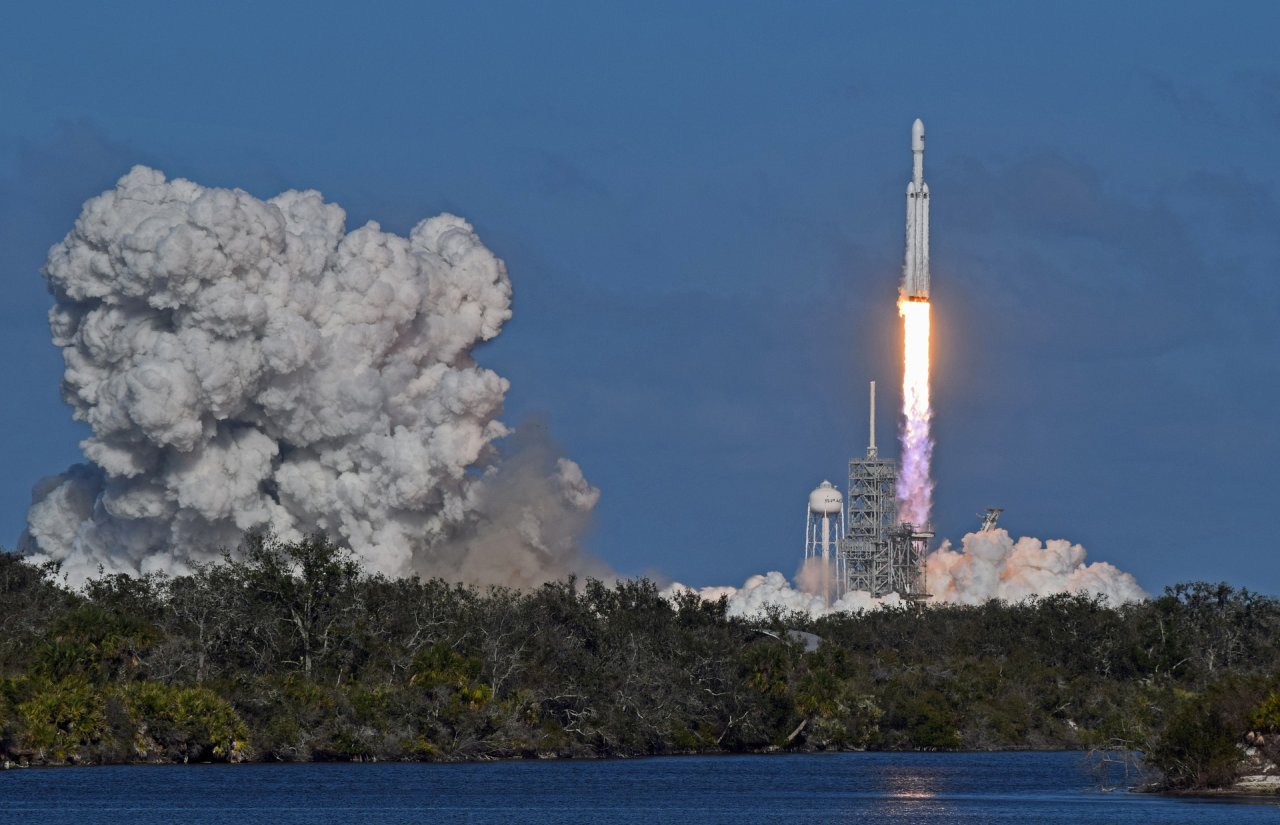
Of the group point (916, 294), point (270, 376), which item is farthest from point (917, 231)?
point (270, 376)

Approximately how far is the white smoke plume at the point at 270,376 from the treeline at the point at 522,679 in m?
3.80

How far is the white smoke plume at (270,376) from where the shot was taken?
322 feet

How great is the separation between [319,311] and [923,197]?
26027 millimetres

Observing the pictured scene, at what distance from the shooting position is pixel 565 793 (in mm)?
68750

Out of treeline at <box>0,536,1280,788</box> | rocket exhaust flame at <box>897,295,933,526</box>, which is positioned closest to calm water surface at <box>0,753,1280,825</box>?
treeline at <box>0,536,1280,788</box>

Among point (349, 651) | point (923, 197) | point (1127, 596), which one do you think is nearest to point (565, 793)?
point (349, 651)

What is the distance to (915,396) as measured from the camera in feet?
364

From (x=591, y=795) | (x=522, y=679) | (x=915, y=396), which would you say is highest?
(x=915, y=396)

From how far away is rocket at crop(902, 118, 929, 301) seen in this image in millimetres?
110812

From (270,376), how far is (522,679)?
2315cm

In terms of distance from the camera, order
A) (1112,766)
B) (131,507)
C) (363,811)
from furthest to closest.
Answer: (131,507), (1112,766), (363,811)

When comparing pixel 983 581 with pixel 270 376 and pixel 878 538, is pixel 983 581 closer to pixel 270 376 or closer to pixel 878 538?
pixel 878 538

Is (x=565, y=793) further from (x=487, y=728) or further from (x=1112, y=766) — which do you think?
(x=1112, y=766)

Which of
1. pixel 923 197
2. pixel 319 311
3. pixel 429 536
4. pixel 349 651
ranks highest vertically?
pixel 923 197
